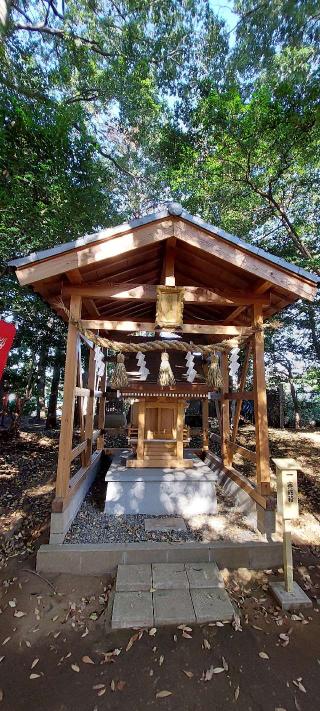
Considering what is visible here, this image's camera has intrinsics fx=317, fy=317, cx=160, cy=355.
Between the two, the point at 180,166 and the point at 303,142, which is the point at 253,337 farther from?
the point at 180,166

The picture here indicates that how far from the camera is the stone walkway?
352cm

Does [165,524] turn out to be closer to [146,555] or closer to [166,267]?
[146,555]

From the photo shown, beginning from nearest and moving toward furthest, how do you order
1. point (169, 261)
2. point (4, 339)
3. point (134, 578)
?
1. point (134, 578)
2. point (4, 339)
3. point (169, 261)

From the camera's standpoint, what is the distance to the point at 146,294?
18.1 ft

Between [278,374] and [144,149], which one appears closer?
[144,149]

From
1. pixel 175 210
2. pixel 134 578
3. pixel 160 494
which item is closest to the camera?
pixel 134 578

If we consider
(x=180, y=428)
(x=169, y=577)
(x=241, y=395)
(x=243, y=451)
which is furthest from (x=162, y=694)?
(x=180, y=428)

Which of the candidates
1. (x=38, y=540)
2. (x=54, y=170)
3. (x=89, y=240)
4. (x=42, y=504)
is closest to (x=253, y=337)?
(x=89, y=240)

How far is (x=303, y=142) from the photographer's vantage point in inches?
311

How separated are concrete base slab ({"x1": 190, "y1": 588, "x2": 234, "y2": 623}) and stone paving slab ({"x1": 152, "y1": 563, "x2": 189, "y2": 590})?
18 centimetres

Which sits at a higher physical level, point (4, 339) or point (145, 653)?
point (4, 339)

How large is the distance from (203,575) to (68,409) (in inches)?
119

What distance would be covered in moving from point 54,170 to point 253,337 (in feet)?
22.6

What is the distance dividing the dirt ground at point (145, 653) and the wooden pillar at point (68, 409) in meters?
1.18
